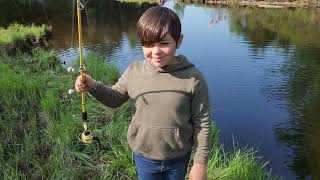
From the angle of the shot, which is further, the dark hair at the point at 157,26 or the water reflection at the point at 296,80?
the water reflection at the point at 296,80

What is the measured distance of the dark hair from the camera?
2.04 meters

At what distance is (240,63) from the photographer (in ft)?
38.0

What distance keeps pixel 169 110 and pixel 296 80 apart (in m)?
8.47

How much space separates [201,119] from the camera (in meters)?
2.15

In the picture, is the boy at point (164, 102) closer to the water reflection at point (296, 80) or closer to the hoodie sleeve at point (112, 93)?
the hoodie sleeve at point (112, 93)

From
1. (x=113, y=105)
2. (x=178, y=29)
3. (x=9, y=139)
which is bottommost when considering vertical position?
(x=9, y=139)

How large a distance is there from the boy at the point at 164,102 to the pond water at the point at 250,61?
3658 millimetres

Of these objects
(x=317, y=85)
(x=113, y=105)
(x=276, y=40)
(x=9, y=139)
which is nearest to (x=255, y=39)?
(x=276, y=40)

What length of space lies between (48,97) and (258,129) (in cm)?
357

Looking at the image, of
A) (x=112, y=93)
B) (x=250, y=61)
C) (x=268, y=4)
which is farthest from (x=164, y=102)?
(x=268, y=4)

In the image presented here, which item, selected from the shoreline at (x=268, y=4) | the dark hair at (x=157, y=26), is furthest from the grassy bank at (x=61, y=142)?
the shoreline at (x=268, y=4)

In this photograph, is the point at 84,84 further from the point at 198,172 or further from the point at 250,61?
the point at 250,61

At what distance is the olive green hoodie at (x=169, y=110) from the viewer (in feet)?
6.97

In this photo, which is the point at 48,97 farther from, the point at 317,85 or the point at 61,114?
the point at 317,85
